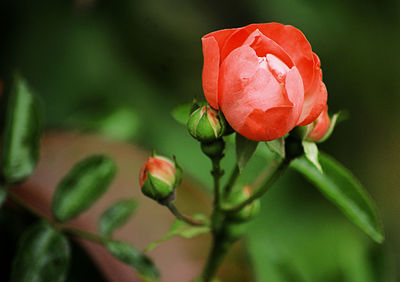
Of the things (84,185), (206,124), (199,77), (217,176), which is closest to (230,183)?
(217,176)

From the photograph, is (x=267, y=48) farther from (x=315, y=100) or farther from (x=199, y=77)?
(x=199, y=77)

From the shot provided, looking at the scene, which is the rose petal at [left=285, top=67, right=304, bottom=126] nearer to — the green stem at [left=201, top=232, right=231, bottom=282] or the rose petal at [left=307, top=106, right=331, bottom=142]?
the rose petal at [left=307, top=106, right=331, bottom=142]

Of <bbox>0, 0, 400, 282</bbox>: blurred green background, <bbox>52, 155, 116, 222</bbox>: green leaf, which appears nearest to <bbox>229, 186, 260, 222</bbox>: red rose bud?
<bbox>52, 155, 116, 222</bbox>: green leaf

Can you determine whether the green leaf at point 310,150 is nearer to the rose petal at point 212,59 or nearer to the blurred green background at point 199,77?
the rose petal at point 212,59

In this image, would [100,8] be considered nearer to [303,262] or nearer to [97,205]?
[97,205]

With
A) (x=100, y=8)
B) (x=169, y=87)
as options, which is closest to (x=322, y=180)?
(x=169, y=87)

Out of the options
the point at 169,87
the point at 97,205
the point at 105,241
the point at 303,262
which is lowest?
the point at 303,262
